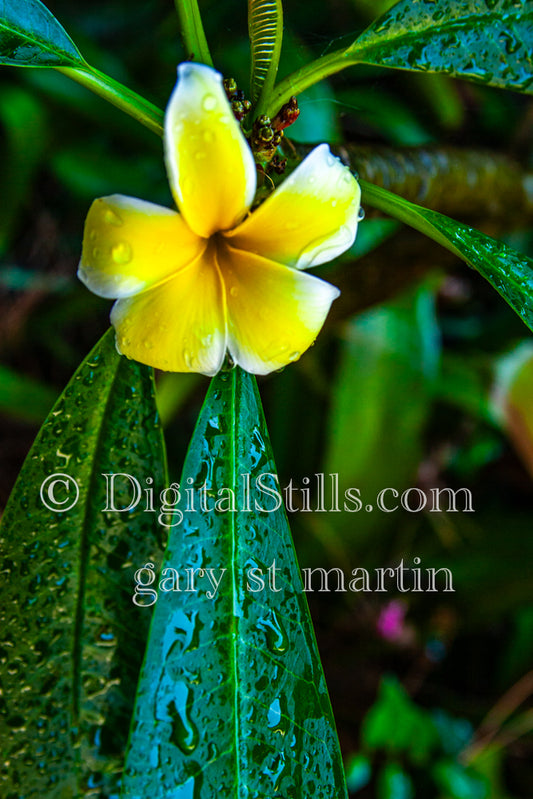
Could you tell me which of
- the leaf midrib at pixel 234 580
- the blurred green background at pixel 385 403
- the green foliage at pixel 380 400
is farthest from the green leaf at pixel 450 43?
the green foliage at pixel 380 400

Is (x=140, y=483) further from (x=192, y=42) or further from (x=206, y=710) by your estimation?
(x=192, y=42)

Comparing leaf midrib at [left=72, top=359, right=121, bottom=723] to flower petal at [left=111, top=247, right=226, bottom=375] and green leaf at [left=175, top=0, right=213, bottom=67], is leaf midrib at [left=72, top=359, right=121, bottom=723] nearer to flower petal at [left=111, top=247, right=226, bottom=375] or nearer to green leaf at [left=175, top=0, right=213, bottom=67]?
flower petal at [left=111, top=247, right=226, bottom=375]

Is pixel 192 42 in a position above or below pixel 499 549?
below

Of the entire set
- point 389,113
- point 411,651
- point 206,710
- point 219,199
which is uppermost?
point 389,113

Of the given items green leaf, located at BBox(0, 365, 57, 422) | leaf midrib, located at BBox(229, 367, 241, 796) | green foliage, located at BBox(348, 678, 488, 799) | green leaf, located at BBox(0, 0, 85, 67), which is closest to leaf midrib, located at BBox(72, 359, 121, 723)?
leaf midrib, located at BBox(229, 367, 241, 796)

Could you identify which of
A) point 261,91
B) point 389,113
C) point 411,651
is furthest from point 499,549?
point 261,91

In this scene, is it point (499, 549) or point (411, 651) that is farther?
point (411, 651)

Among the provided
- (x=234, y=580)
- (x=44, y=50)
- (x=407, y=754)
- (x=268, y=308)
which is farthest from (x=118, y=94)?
(x=407, y=754)

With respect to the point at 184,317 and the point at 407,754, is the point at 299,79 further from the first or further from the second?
the point at 407,754

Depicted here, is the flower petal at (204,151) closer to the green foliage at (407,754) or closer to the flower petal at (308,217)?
the flower petal at (308,217)
